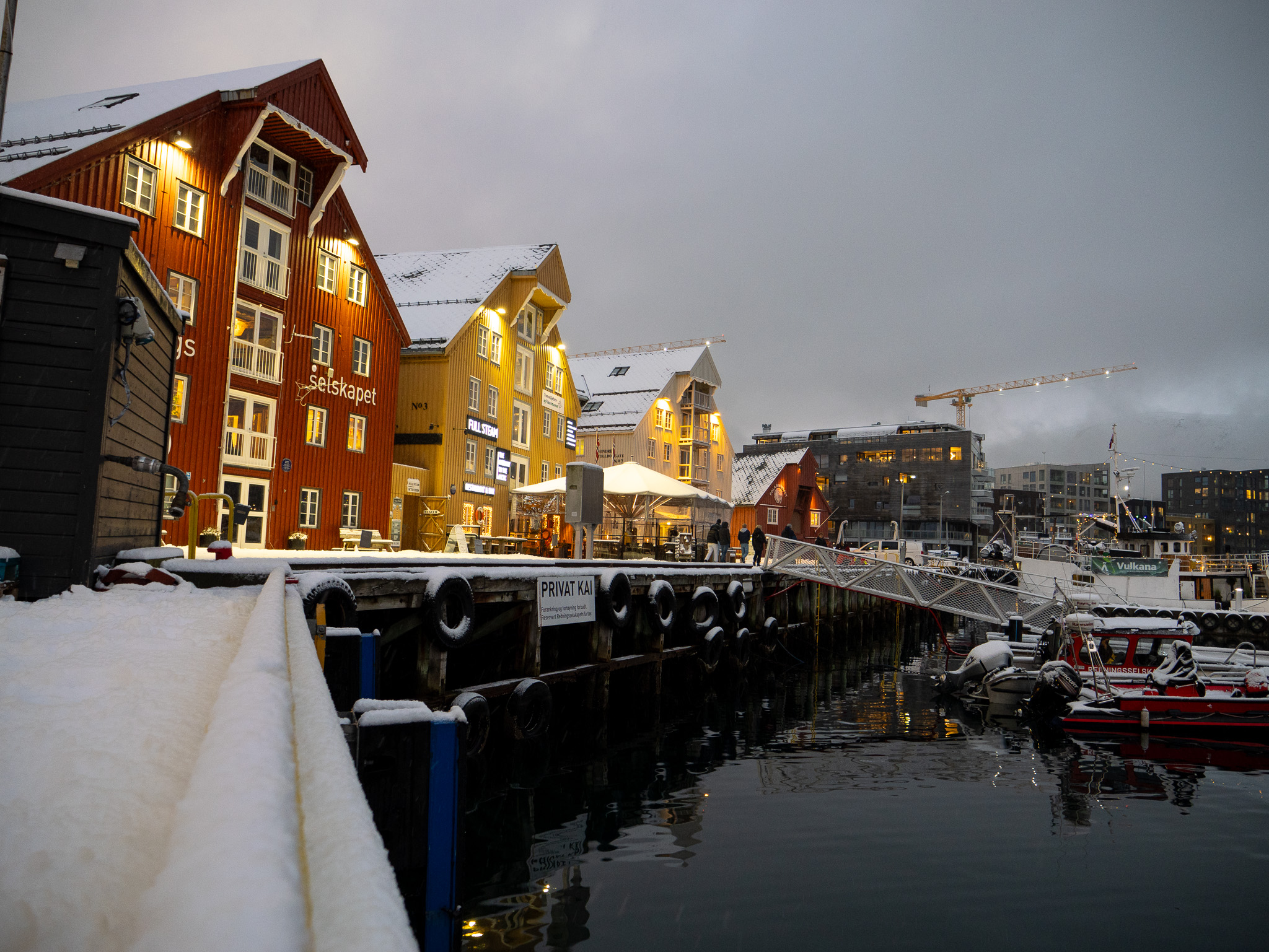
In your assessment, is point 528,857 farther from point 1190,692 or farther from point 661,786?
point 1190,692

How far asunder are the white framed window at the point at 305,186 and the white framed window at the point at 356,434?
20.4 feet

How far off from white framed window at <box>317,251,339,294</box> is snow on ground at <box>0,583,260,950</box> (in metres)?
20.5

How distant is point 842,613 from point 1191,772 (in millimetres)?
17659

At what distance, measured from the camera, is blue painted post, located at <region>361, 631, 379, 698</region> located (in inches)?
265

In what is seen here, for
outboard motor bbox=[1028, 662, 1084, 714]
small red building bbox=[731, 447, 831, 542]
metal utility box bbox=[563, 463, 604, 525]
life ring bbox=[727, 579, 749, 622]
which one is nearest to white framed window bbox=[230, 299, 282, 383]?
metal utility box bbox=[563, 463, 604, 525]

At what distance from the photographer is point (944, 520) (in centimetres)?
9100

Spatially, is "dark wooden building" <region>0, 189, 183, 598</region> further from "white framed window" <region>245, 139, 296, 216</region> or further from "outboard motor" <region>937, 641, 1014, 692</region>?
"outboard motor" <region>937, 641, 1014, 692</region>

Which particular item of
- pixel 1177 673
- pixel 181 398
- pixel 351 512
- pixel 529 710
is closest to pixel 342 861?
pixel 529 710

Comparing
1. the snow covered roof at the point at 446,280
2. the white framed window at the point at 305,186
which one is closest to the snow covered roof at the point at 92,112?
the white framed window at the point at 305,186

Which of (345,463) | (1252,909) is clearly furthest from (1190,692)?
(345,463)

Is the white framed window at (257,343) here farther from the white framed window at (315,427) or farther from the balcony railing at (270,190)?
the balcony railing at (270,190)

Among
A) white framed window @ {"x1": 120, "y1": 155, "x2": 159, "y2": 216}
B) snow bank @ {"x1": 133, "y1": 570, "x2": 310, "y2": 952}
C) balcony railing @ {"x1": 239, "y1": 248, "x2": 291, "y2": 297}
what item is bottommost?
snow bank @ {"x1": 133, "y1": 570, "x2": 310, "y2": 952}

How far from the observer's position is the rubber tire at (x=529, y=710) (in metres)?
11.6

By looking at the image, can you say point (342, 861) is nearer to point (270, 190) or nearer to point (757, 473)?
point (270, 190)
